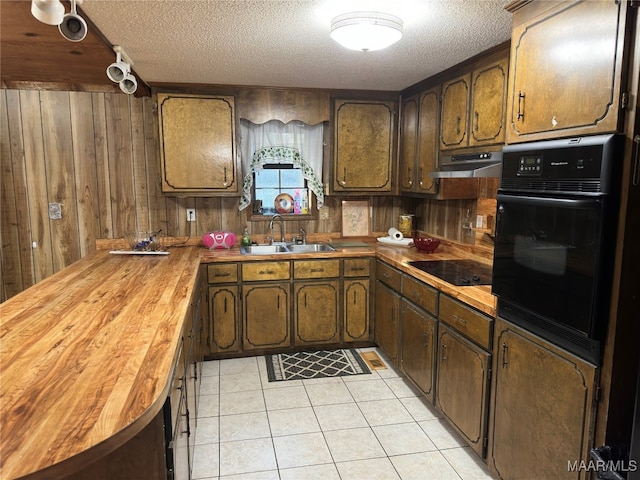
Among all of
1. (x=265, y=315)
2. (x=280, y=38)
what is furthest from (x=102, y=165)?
(x=280, y=38)

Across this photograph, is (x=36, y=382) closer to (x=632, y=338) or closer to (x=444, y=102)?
(x=632, y=338)

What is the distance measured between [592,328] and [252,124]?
10.5 feet

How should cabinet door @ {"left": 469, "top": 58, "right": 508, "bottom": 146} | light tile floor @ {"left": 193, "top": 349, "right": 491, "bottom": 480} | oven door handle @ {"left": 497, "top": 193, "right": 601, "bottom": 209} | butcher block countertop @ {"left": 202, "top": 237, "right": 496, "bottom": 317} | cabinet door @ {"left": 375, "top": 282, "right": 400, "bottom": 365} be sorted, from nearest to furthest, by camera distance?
oven door handle @ {"left": 497, "top": 193, "right": 601, "bottom": 209} < light tile floor @ {"left": 193, "top": 349, "right": 491, "bottom": 480} < cabinet door @ {"left": 469, "top": 58, "right": 508, "bottom": 146} < butcher block countertop @ {"left": 202, "top": 237, "right": 496, "bottom": 317} < cabinet door @ {"left": 375, "top": 282, "right": 400, "bottom": 365}

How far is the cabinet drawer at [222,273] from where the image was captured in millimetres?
3590

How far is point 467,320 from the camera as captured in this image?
2.37 m

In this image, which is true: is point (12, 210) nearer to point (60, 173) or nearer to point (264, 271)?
point (60, 173)

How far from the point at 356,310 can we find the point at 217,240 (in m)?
1.33

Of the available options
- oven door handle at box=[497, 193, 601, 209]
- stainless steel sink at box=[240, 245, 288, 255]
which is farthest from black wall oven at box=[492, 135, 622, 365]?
stainless steel sink at box=[240, 245, 288, 255]

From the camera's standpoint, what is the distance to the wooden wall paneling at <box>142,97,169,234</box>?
3.81 m

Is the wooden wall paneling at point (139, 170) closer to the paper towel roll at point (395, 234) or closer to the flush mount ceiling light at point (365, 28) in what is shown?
the paper towel roll at point (395, 234)

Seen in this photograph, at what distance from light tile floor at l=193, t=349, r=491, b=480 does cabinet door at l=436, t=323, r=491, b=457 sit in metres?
0.17

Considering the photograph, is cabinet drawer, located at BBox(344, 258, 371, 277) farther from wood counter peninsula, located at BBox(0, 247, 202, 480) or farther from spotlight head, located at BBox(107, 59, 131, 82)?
spotlight head, located at BBox(107, 59, 131, 82)

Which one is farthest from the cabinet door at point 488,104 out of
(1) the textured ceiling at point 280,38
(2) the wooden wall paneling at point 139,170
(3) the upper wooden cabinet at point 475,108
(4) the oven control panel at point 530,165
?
(2) the wooden wall paneling at point 139,170

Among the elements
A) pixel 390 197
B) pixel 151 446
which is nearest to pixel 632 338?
pixel 151 446
